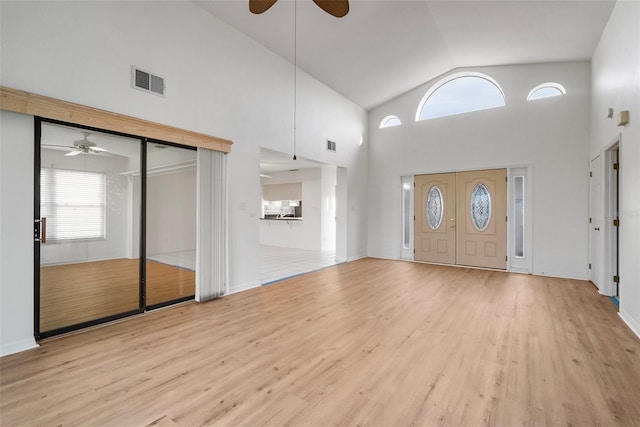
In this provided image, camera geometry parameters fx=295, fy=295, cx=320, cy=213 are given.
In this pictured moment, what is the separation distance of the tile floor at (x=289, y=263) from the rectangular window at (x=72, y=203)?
2.77 meters

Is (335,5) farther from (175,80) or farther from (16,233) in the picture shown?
(16,233)

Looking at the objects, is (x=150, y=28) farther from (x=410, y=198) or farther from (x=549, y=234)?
(x=549, y=234)

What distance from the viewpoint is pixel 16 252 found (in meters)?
2.71

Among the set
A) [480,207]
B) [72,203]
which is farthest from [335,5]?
[480,207]

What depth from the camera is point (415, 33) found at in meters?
5.25

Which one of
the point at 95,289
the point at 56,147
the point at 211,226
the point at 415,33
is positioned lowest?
the point at 95,289

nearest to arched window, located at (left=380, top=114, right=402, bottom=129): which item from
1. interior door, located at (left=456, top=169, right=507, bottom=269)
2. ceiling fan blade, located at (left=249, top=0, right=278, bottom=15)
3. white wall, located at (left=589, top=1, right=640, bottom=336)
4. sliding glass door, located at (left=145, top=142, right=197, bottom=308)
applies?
interior door, located at (left=456, top=169, right=507, bottom=269)

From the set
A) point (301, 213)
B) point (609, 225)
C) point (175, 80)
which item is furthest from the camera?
point (301, 213)

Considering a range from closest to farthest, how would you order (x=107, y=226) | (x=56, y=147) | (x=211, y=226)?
1. (x=56, y=147)
2. (x=107, y=226)
3. (x=211, y=226)

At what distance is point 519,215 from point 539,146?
A: 145 centimetres

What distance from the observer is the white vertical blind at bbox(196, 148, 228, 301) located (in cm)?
424

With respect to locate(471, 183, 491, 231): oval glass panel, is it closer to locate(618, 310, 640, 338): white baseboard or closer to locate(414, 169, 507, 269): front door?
locate(414, 169, 507, 269): front door

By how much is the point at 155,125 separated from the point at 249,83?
1879mm

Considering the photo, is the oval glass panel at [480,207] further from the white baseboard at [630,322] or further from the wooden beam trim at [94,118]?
the wooden beam trim at [94,118]
